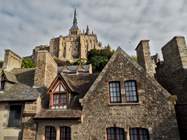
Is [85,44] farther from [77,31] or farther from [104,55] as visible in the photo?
[104,55]

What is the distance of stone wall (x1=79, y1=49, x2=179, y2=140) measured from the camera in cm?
1164

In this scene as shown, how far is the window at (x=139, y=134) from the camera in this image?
1174 cm

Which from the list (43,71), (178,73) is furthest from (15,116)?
(178,73)

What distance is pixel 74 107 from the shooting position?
13406 millimetres

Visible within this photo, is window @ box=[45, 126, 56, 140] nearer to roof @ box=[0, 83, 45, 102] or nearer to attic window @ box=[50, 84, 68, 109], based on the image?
attic window @ box=[50, 84, 68, 109]

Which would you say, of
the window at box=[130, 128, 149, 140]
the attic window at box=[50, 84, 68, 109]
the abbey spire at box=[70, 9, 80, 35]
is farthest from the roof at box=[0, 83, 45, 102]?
the abbey spire at box=[70, 9, 80, 35]

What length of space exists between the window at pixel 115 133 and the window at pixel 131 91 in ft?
6.87

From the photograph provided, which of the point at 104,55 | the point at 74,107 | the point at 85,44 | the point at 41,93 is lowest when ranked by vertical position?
the point at 74,107

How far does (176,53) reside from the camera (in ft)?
48.1

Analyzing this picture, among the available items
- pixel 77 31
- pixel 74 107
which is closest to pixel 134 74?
pixel 74 107

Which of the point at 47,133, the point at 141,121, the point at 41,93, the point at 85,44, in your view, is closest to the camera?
the point at 141,121

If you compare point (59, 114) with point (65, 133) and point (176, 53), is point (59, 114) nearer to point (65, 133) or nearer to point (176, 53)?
point (65, 133)

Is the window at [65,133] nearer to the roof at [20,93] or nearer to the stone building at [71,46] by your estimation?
the roof at [20,93]

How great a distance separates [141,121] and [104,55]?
5420 centimetres
